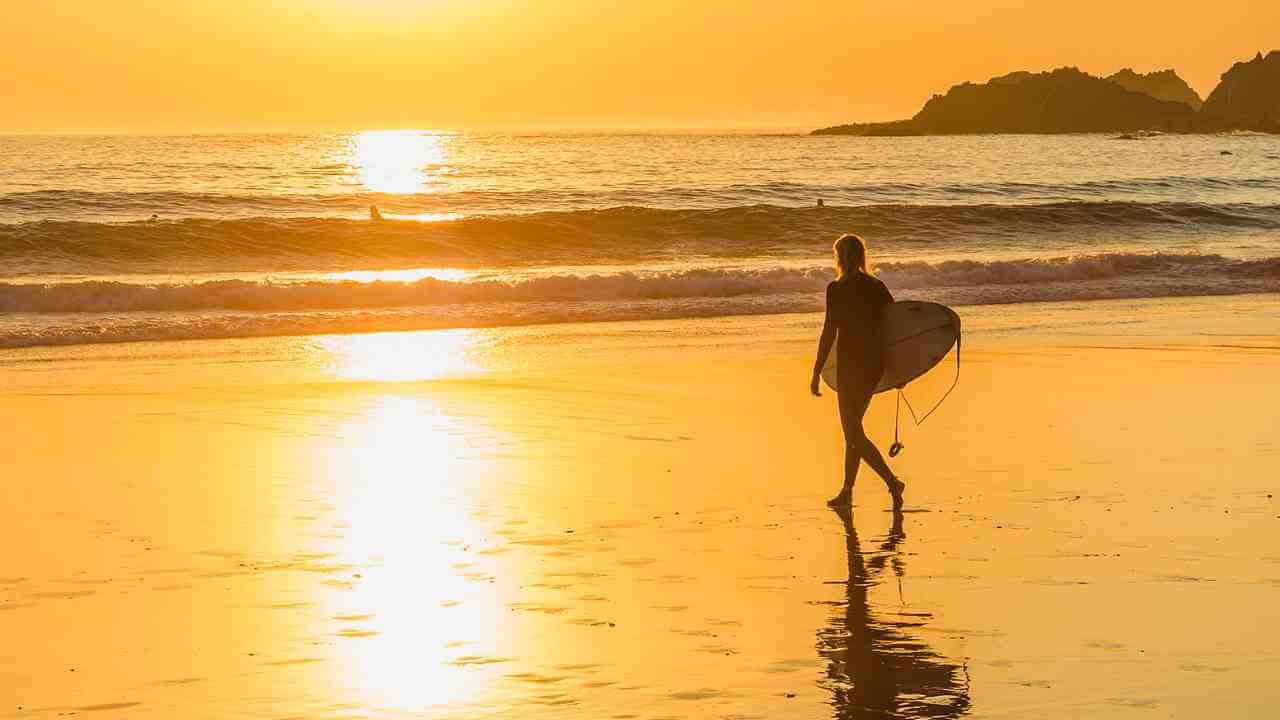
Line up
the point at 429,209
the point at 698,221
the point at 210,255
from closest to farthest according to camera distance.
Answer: the point at 210,255 < the point at 698,221 < the point at 429,209

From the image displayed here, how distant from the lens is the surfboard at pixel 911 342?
10.6m

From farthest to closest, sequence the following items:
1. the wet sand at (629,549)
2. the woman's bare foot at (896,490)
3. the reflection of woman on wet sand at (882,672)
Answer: the woman's bare foot at (896,490), the wet sand at (629,549), the reflection of woman on wet sand at (882,672)

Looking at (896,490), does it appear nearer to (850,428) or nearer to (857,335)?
(850,428)

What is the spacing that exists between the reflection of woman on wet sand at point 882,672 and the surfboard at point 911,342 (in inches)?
125

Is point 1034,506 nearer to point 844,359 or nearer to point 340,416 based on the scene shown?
point 844,359

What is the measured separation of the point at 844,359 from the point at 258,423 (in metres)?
5.12

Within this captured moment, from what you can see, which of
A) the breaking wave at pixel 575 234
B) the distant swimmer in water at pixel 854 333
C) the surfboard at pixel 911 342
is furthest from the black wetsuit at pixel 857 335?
the breaking wave at pixel 575 234

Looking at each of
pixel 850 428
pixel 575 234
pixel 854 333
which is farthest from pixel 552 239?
pixel 850 428

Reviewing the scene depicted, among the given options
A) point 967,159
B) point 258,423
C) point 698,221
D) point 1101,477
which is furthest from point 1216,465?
point 967,159

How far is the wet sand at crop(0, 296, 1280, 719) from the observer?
251 inches

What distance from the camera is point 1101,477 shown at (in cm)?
1051

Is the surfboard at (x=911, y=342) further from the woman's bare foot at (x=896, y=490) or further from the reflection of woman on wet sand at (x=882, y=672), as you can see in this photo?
the reflection of woman on wet sand at (x=882, y=672)

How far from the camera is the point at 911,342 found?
34.9ft

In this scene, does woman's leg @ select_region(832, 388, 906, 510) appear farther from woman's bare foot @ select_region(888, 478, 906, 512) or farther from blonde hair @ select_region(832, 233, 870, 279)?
blonde hair @ select_region(832, 233, 870, 279)
